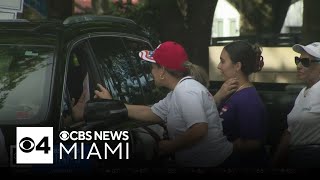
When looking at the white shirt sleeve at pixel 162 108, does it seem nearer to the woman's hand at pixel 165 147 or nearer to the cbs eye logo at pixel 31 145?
the woman's hand at pixel 165 147

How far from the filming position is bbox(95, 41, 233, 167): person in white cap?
12.0ft

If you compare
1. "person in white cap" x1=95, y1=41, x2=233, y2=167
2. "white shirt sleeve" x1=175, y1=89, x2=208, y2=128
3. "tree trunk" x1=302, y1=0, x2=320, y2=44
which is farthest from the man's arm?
"tree trunk" x1=302, y1=0, x2=320, y2=44

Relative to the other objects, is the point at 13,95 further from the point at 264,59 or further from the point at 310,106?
the point at 310,106

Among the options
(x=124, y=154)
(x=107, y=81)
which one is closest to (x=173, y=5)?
(x=107, y=81)

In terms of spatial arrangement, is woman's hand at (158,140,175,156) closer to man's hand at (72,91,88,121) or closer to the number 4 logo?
man's hand at (72,91,88,121)

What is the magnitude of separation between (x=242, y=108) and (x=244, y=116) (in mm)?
45

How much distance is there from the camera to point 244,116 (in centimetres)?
371

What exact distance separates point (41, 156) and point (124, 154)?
1.53ft

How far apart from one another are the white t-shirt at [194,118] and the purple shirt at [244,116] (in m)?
0.05

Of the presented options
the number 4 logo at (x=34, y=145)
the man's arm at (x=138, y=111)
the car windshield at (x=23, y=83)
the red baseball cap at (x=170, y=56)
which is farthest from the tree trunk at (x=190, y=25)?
the number 4 logo at (x=34, y=145)

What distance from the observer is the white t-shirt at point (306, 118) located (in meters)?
3.85

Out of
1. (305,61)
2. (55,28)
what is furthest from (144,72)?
(305,61)

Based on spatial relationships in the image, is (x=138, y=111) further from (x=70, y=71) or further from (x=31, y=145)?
(x=31, y=145)

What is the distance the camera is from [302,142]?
393cm
